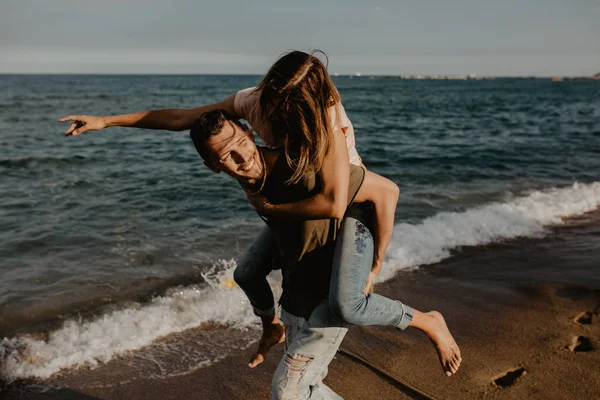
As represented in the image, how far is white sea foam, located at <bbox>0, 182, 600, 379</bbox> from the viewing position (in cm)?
434

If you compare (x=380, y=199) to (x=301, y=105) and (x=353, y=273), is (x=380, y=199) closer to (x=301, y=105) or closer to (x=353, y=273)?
(x=353, y=273)

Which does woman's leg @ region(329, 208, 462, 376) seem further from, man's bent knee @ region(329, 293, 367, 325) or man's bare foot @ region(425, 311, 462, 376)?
man's bare foot @ region(425, 311, 462, 376)

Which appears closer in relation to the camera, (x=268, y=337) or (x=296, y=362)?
(x=296, y=362)

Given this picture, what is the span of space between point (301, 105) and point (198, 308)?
3502 millimetres

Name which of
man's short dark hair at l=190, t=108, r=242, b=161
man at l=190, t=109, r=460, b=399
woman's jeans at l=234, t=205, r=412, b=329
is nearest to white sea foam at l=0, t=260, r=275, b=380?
woman's jeans at l=234, t=205, r=412, b=329

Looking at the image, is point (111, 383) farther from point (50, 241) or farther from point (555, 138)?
point (555, 138)

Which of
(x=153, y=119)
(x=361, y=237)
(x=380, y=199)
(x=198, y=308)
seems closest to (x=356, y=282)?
(x=361, y=237)

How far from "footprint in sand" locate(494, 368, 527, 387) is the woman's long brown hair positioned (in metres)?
2.40

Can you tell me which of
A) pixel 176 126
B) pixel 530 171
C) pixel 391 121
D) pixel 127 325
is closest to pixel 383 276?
pixel 127 325

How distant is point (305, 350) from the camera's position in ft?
8.50

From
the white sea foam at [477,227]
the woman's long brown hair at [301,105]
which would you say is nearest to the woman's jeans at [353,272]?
the woman's long brown hair at [301,105]

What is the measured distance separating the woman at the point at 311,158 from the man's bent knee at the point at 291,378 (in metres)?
0.36

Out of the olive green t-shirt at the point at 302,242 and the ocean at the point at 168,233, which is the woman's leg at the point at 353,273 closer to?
the olive green t-shirt at the point at 302,242

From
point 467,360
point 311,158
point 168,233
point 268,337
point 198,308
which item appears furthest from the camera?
point 168,233
